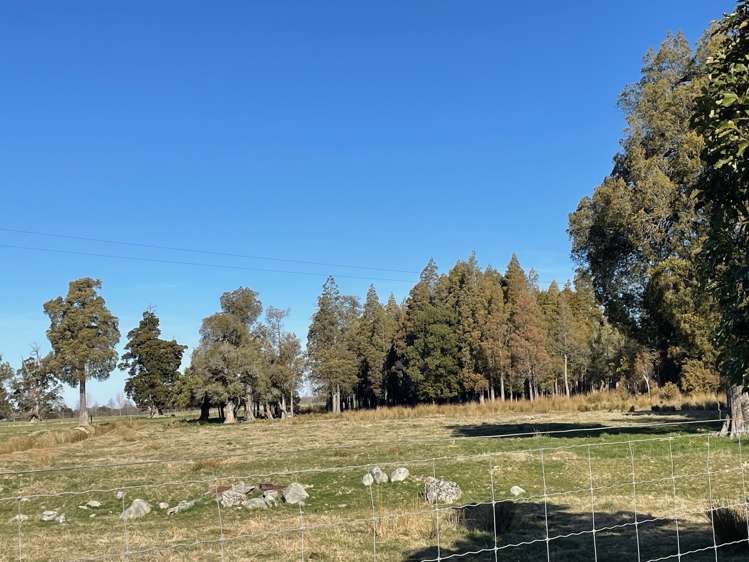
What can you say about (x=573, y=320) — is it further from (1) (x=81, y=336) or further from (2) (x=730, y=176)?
(2) (x=730, y=176)

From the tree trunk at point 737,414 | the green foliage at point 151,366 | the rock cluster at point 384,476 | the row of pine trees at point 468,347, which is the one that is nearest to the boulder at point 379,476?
the rock cluster at point 384,476

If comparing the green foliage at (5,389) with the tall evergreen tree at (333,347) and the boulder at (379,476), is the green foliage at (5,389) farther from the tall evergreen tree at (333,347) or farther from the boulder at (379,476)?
the boulder at (379,476)

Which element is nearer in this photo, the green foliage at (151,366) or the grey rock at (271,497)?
the grey rock at (271,497)

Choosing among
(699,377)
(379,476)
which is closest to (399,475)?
(379,476)

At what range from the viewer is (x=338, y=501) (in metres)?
13.9

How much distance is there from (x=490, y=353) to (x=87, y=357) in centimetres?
3961

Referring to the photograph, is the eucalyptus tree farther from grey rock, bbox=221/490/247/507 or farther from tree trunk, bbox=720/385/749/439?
tree trunk, bbox=720/385/749/439

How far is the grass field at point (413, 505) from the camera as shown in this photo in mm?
9531

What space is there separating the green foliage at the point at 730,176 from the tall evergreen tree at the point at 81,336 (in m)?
62.9

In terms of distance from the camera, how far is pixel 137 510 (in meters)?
13.6


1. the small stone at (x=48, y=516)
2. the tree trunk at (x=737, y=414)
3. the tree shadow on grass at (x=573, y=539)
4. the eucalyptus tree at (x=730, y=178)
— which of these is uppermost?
the eucalyptus tree at (x=730, y=178)

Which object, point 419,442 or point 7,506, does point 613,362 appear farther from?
point 7,506

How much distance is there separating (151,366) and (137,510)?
7903 centimetres

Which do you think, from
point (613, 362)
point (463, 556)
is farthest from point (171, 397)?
point (463, 556)
